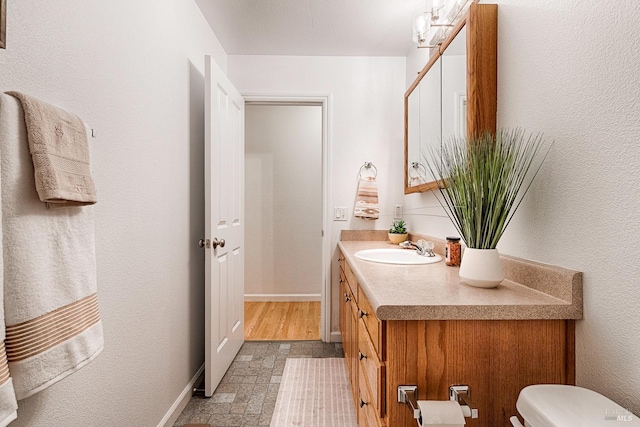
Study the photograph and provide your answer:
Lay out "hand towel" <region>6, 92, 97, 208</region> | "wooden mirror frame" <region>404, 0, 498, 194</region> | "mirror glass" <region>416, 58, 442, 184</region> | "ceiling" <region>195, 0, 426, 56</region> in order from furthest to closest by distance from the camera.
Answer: "ceiling" <region>195, 0, 426, 56</region> < "mirror glass" <region>416, 58, 442, 184</region> < "wooden mirror frame" <region>404, 0, 498, 194</region> < "hand towel" <region>6, 92, 97, 208</region>

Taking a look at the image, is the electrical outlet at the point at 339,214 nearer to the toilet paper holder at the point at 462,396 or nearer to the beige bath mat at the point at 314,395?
the beige bath mat at the point at 314,395

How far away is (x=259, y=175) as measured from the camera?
402 centimetres

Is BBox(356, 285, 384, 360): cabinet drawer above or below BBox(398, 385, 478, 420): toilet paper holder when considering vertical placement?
above

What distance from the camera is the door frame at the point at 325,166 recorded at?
9.24 ft

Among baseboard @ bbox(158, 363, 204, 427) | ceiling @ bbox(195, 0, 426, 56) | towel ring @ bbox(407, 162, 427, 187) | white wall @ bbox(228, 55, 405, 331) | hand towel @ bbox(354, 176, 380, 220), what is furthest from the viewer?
white wall @ bbox(228, 55, 405, 331)

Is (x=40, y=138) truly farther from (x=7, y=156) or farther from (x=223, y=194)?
(x=223, y=194)

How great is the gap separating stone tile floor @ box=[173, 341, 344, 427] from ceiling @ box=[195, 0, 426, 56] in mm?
2322

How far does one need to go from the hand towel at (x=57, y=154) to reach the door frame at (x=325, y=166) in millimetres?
1976

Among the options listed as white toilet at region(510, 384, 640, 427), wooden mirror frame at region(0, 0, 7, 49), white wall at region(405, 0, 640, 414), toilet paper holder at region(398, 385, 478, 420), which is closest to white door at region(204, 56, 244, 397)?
wooden mirror frame at region(0, 0, 7, 49)

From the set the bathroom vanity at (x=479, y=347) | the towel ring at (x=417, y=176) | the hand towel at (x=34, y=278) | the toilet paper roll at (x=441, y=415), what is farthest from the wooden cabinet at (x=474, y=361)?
the towel ring at (x=417, y=176)

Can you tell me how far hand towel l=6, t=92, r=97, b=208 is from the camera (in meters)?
0.79

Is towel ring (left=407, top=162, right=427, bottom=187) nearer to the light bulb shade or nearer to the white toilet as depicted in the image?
the light bulb shade

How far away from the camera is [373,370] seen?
1.15 meters

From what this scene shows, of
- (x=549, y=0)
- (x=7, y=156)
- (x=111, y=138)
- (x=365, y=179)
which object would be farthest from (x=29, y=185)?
(x=365, y=179)
